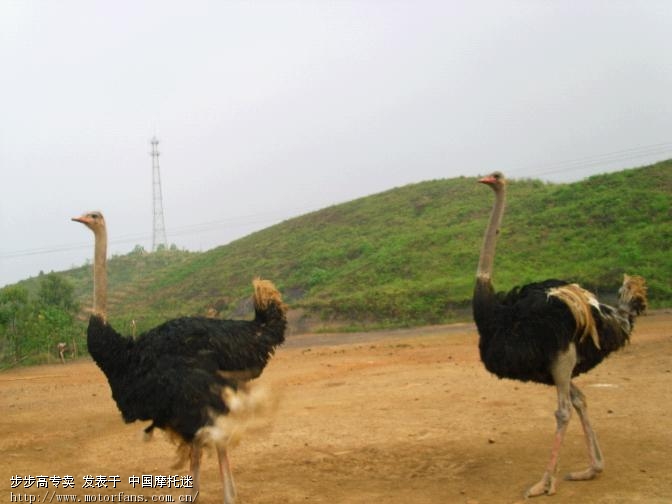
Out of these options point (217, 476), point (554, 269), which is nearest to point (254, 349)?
point (217, 476)

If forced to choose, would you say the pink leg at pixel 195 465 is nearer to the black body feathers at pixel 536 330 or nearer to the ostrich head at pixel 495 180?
the black body feathers at pixel 536 330

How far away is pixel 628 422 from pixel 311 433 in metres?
2.99

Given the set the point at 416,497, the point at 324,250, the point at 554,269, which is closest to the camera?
the point at 416,497

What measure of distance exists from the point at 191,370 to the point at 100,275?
4.65ft

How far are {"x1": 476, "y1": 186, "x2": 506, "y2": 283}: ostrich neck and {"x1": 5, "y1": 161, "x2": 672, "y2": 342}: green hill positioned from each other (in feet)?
45.9

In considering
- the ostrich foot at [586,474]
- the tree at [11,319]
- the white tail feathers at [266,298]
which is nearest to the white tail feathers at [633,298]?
the ostrich foot at [586,474]

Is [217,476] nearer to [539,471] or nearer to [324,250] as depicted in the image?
[539,471]

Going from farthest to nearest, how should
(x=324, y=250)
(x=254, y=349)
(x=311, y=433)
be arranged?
(x=324, y=250), (x=311, y=433), (x=254, y=349)

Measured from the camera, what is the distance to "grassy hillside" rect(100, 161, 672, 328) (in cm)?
2261

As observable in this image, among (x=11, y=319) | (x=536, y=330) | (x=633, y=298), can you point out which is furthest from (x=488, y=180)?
(x=11, y=319)

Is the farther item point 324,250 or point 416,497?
point 324,250

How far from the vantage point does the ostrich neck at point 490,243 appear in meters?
5.80

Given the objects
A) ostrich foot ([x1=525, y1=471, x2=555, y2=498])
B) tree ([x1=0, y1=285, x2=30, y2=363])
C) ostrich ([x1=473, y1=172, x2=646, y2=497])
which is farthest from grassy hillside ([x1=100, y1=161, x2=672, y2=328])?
ostrich foot ([x1=525, y1=471, x2=555, y2=498])

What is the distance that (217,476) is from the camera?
6074mm
